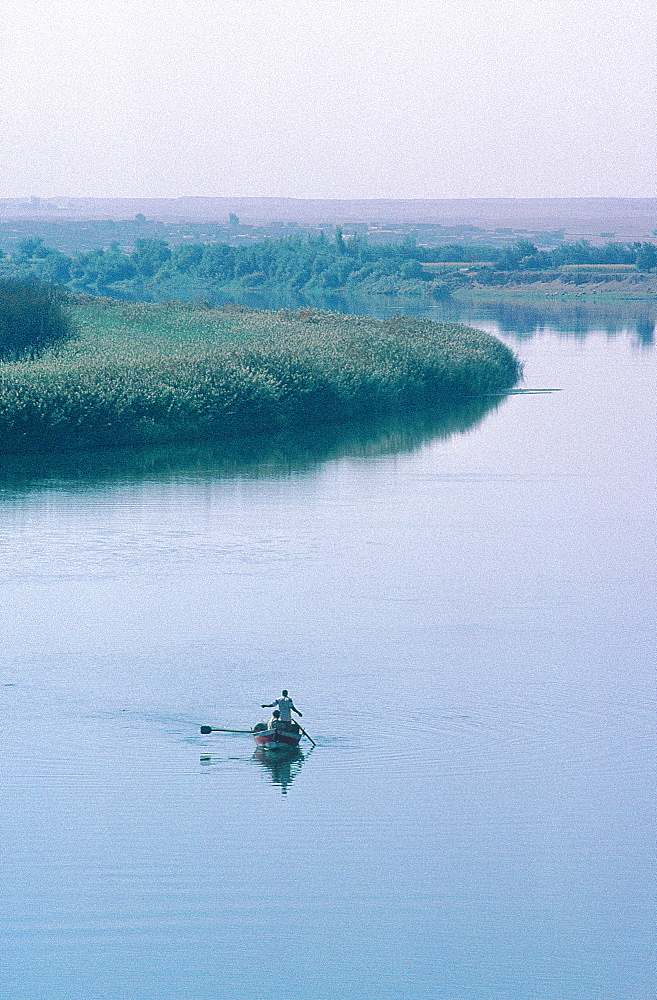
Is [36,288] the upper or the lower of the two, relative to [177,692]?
upper

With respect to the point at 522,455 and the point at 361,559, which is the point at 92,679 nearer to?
the point at 361,559

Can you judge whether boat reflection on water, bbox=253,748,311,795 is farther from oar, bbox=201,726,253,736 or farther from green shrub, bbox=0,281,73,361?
green shrub, bbox=0,281,73,361

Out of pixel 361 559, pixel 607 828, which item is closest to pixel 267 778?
pixel 607 828

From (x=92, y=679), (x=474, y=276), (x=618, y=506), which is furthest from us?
(x=474, y=276)

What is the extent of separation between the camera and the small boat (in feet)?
60.8

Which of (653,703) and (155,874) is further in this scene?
(653,703)

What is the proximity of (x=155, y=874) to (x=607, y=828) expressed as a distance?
16.7 ft

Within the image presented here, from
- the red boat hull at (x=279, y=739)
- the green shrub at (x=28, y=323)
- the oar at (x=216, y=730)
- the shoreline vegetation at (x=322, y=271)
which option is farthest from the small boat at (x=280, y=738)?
the shoreline vegetation at (x=322, y=271)

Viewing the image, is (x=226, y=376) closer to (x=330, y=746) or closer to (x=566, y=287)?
(x=330, y=746)

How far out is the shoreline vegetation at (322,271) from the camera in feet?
488

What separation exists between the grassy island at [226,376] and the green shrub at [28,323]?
1.17 meters

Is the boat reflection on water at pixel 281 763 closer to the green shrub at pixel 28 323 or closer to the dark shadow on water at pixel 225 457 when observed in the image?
the dark shadow on water at pixel 225 457

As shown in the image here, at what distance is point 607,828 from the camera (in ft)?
55.4

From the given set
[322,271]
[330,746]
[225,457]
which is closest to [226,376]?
[225,457]
